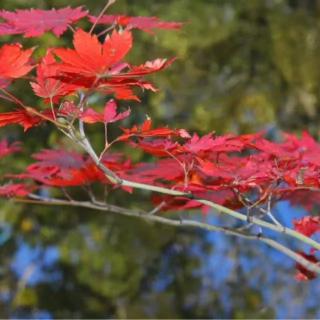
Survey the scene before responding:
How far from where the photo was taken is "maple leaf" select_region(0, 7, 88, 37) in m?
0.56

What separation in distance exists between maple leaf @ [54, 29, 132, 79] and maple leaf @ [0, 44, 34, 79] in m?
0.05

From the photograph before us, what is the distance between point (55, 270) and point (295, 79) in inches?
47.6

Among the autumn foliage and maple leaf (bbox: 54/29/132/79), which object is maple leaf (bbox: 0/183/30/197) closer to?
the autumn foliage

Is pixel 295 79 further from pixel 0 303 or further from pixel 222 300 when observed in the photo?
pixel 0 303

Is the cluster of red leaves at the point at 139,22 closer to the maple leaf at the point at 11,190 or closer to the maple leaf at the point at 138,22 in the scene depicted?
the maple leaf at the point at 138,22

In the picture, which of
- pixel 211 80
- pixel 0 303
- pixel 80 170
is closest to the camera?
pixel 80 170

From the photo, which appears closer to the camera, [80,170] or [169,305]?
[80,170]

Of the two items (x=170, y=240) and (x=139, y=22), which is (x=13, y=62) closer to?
(x=139, y=22)

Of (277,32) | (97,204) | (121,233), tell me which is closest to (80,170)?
(97,204)

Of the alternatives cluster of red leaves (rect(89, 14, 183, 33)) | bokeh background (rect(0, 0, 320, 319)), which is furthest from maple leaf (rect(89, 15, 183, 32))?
bokeh background (rect(0, 0, 320, 319))

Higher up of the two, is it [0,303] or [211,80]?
[211,80]

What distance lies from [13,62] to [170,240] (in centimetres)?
155

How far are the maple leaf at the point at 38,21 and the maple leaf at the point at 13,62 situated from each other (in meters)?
0.05

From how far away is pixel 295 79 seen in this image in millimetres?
2207
